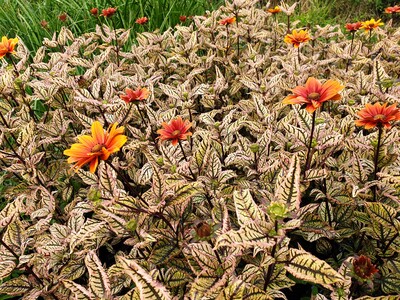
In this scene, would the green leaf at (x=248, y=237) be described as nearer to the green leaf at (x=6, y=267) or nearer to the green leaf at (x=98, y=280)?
the green leaf at (x=98, y=280)

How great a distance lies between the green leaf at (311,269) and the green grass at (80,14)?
2.68m

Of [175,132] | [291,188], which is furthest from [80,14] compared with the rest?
[291,188]

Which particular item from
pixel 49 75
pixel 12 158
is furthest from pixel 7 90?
pixel 12 158

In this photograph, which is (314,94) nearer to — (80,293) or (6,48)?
(80,293)

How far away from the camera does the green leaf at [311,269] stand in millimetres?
883

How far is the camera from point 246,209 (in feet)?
3.29

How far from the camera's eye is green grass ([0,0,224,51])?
3367mm

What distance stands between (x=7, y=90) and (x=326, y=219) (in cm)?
152

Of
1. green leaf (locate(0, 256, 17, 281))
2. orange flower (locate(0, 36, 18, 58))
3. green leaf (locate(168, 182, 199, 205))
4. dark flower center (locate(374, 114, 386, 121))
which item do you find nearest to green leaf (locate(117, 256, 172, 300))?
green leaf (locate(168, 182, 199, 205))

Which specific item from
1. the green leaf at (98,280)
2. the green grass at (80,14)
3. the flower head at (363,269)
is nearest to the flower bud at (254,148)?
the flower head at (363,269)

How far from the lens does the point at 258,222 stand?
0.95 metres

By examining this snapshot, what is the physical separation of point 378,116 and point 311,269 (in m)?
0.56

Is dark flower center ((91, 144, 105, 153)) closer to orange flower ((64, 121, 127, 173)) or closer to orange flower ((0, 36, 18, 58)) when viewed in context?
orange flower ((64, 121, 127, 173))

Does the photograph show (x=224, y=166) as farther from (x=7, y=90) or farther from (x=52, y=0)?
(x=52, y=0)
